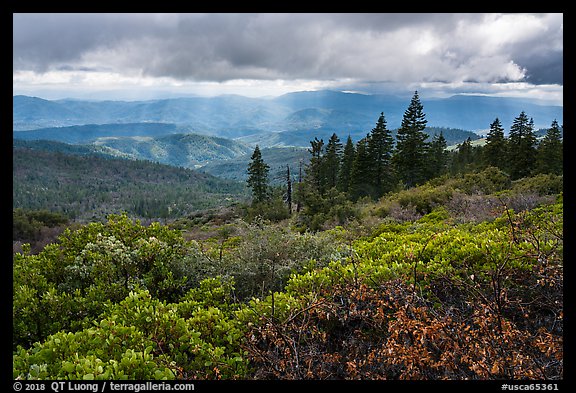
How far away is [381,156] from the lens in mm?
40000

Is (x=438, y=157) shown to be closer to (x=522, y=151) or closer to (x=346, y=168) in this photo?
(x=522, y=151)

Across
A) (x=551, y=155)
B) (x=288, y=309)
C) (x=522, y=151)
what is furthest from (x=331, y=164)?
(x=288, y=309)

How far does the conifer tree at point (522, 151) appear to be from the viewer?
126ft

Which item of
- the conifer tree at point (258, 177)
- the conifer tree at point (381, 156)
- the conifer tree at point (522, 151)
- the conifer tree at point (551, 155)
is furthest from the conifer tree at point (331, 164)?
the conifer tree at point (551, 155)

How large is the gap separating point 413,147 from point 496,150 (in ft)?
42.0

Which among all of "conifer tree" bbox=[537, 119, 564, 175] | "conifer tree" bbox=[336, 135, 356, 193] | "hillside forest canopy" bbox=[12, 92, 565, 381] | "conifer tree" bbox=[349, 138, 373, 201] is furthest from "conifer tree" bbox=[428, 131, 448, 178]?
"hillside forest canopy" bbox=[12, 92, 565, 381]

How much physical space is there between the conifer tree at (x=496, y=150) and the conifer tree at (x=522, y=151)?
98cm

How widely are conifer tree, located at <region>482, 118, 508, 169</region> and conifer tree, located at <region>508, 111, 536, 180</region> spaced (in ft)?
3.22

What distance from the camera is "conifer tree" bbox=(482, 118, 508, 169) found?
4143 cm

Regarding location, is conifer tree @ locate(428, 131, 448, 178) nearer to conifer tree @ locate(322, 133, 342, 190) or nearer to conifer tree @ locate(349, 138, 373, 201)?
conifer tree @ locate(349, 138, 373, 201)

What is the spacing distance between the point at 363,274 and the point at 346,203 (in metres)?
17.9

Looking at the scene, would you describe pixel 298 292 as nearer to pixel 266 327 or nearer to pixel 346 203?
pixel 266 327

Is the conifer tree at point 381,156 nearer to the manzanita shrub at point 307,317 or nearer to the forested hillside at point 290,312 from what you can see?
Answer: the forested hillside at point 290,312
